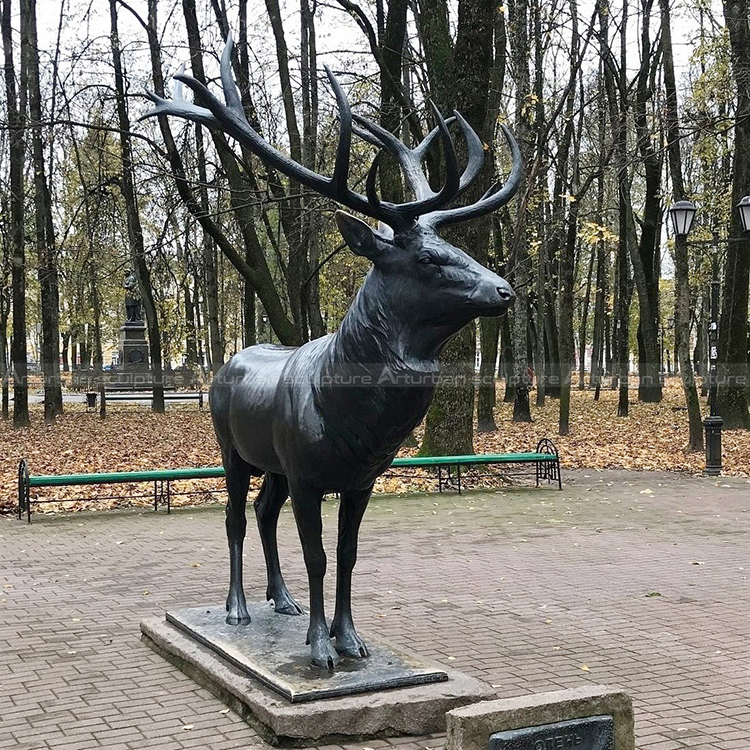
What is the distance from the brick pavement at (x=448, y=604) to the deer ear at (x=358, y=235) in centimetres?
251

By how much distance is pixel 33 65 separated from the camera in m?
20.7

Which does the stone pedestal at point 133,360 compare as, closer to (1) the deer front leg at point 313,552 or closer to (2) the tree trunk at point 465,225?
(2) the tree trunk at point 465,225

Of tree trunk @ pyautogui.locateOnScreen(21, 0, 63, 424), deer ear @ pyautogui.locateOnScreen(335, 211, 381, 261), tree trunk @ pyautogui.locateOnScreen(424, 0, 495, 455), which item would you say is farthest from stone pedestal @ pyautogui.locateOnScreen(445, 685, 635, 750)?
tree trunk @ pyautogui.locateOnScreen(21, 0, 63, 424)

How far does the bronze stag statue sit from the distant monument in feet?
93.3

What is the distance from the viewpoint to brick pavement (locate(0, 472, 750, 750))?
16.8ft

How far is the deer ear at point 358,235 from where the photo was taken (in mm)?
4711

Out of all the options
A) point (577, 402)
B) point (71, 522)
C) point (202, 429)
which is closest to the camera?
point (71, 522)

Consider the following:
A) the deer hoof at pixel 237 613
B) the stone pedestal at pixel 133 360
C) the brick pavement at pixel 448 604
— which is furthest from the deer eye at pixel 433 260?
the stone pedestal at pixel 133 360

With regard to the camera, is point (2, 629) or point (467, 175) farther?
point (2, 629)

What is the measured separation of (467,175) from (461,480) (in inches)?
398

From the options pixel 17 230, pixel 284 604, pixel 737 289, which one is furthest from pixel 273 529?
pixel 17 230

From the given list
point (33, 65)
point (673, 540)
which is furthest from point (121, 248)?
point (673, 540)

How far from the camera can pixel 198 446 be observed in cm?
1897

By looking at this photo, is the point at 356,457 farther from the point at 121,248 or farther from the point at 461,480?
the point at 121,248
